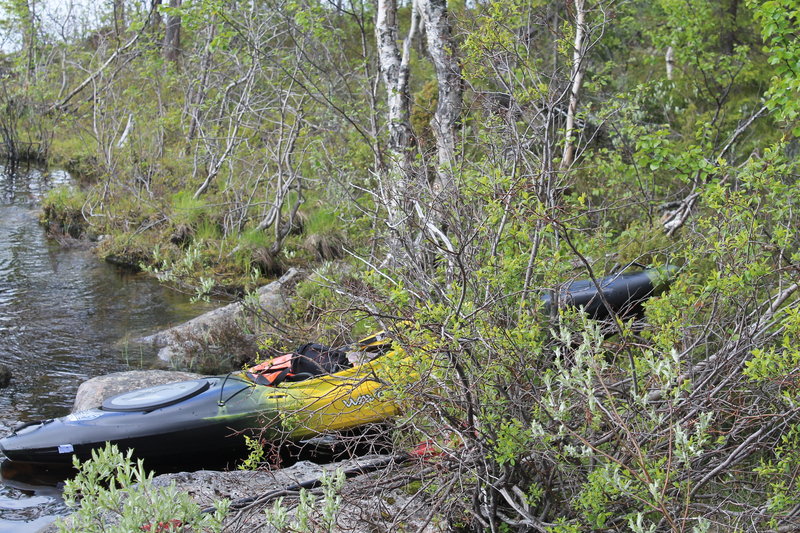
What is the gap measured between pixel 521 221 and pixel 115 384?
137 inches

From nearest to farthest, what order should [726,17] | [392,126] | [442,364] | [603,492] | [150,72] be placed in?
[603,492] → [442,364] → [392,126] → [726,17] → [150,72]

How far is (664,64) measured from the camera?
11.2m

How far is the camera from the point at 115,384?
540 centimetres

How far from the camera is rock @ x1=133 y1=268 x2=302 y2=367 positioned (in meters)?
6.59

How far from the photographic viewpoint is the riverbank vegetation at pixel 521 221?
2.71 m

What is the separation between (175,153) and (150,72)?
1710mm

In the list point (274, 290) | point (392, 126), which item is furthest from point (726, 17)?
point (274, 290)

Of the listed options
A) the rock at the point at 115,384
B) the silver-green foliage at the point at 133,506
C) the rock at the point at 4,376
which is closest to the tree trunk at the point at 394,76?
the rock at the point at 115,384

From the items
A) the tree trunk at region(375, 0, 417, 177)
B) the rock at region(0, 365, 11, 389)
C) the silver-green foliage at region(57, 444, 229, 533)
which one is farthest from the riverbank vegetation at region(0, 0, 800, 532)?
the rock at region(0, 365, 11, 389)

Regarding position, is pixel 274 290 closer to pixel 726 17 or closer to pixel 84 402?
pixel 84 402

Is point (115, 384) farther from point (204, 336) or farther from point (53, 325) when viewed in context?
point (53, 325)

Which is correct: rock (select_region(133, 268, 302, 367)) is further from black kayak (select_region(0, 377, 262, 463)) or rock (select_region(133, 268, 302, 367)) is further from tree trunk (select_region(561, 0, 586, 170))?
tree trunk (select_region(561, 0, 586, 170))

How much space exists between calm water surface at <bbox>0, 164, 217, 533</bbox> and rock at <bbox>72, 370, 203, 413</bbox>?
0.30m

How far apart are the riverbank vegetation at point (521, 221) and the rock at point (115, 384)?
1044 mm
